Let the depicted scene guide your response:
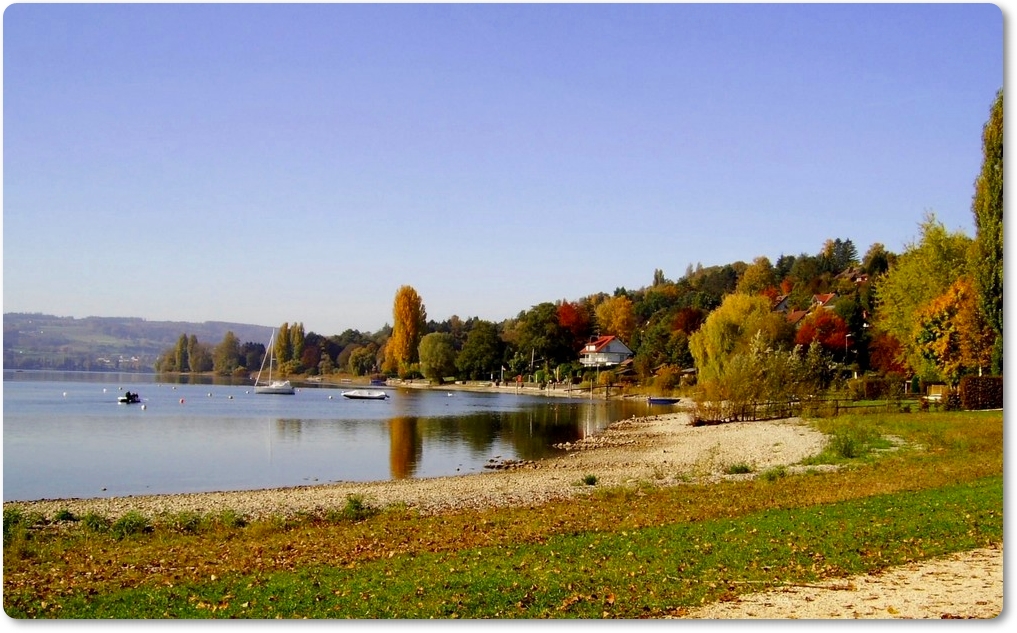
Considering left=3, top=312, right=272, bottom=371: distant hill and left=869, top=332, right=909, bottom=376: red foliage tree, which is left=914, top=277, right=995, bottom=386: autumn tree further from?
left=3, top=312, right=272, bottom=371: distant hill

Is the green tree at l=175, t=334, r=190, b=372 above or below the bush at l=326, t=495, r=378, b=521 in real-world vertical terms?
above

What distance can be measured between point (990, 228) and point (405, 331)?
3199 inches

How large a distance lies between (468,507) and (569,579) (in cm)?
867

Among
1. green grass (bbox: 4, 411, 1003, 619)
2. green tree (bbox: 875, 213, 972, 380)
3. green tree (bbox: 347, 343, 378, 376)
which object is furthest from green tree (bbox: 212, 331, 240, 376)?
green grass (bbox: 4, 411, 1003, 619)

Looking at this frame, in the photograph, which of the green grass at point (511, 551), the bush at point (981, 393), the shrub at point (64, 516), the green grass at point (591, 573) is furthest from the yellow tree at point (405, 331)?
the green grass at point (591, 573)

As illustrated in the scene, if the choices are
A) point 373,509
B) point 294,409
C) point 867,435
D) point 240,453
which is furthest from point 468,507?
point 294,409

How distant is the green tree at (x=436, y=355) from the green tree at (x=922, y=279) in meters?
70.4

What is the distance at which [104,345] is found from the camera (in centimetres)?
5238

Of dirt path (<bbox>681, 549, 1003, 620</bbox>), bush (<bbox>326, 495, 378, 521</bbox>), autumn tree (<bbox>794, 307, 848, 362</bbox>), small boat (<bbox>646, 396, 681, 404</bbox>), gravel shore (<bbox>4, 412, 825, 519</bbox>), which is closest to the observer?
dirt path (<bbox>681, 549, 1003, 620</bbox>)

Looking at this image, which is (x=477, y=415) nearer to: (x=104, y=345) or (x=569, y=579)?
(x=104, y=345)

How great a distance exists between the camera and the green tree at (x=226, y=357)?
379 ft

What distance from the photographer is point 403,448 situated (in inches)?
1471

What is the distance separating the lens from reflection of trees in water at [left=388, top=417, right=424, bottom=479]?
30.2m

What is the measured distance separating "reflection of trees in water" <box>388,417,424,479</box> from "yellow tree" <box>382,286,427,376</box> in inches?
1889
